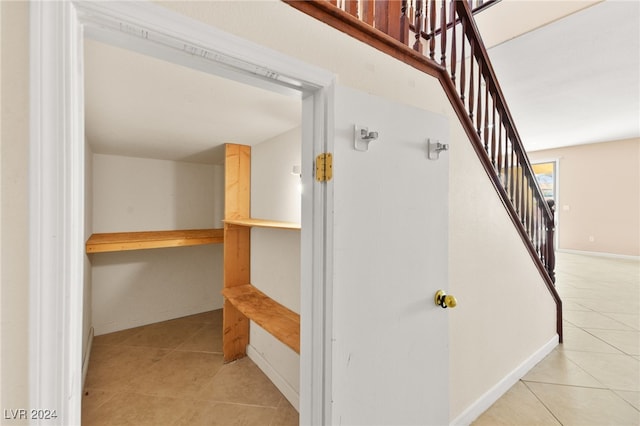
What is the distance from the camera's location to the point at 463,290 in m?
1.56

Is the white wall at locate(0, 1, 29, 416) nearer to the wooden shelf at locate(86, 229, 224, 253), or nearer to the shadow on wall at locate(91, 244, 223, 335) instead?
the wooden shelf at locate(86, 229, 224, 253)

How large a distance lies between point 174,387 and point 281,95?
238 centimetres

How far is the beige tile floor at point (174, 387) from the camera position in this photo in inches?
74.5

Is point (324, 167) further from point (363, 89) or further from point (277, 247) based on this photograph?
point (277, 247)

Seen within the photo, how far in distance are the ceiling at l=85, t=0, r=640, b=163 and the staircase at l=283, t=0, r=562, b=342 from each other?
0.55 m

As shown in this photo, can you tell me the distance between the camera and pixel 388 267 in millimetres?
1106

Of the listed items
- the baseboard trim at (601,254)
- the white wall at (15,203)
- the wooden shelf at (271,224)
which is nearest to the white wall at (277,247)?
the wooden shelf at (271,224)

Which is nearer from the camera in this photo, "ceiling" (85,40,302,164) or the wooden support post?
"ceiling" (85,40,302,164)

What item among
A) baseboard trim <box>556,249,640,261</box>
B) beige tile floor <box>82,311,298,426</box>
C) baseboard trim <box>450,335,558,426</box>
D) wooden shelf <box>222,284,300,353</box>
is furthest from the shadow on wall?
baseboard trim <box>556,249,640,261</box>

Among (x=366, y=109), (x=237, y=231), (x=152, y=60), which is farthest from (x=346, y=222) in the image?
(x=237, y=231)

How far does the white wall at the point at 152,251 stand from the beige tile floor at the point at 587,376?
140 inches

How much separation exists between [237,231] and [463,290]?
78.3 inches

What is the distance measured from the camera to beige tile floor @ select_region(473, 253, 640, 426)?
1683 mm

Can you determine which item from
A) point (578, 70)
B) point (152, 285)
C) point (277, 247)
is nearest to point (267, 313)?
point (277, 247)
